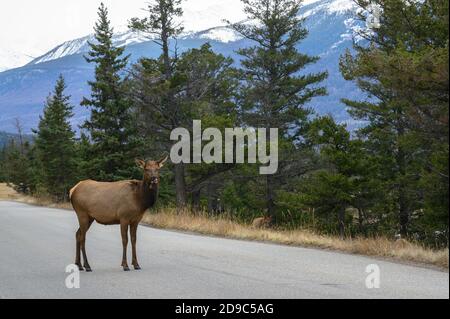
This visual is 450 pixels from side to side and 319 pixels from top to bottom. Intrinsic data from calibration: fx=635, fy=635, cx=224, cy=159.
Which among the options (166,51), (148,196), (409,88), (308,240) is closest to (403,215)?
(166,51)

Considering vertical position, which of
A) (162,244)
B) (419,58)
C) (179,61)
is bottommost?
(162,244)

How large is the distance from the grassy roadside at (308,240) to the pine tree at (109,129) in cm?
1579

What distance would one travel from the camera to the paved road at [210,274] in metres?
8.33

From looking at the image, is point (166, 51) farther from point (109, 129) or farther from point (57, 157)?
point (57, 157)

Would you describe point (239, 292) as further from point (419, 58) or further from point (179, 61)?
point (179, 61)

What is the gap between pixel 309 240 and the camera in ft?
49.5

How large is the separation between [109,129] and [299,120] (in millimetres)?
14815

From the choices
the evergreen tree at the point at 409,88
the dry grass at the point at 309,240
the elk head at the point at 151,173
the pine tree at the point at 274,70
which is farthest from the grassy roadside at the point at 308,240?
the pine tree at the point at 274,70

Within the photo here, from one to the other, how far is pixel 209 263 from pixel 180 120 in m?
22.4

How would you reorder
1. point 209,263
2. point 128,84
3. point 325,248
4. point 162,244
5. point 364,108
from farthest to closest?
point 364,108
point 128,84
point 162,244
point 325,248
point 209,263

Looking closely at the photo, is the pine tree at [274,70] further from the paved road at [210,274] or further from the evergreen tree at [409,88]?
the paved road at [210,274]

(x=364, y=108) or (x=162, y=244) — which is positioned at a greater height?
(x=364, y=108)

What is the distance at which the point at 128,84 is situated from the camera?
31875 millimetres
